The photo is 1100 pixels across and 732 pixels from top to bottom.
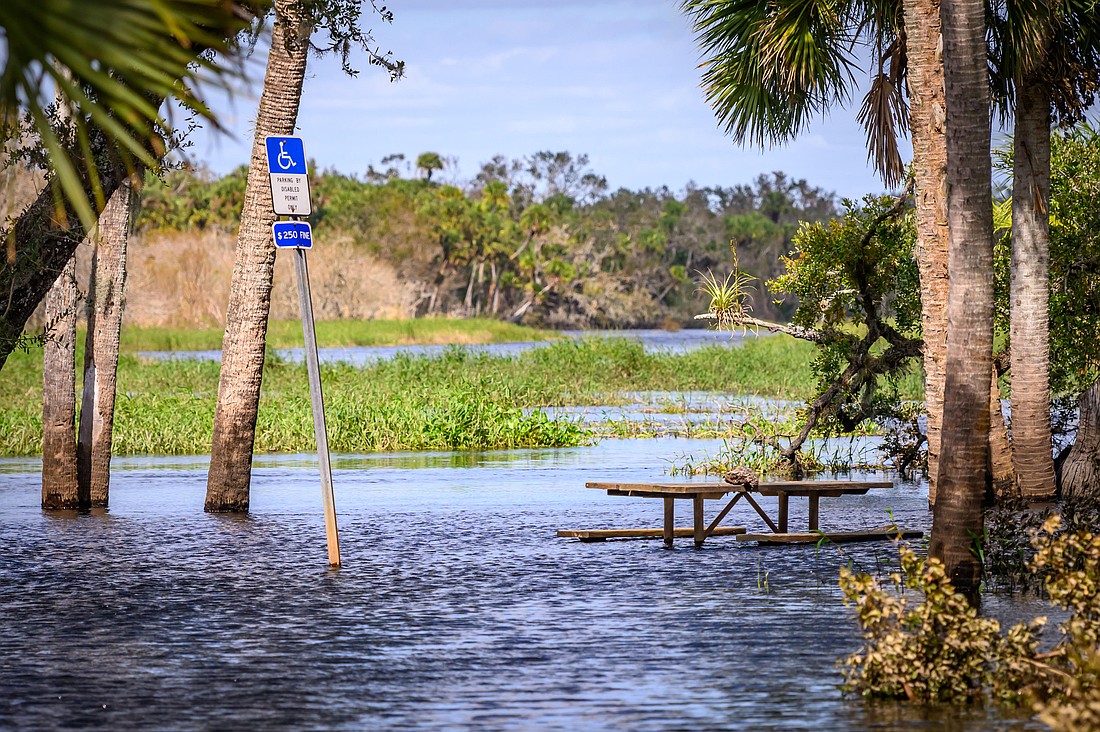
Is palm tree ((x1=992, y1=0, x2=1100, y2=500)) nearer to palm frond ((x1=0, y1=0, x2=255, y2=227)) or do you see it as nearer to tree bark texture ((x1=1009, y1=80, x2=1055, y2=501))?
tree bark texture ((x1=1009, y1=80, x2=1055, y2=501))

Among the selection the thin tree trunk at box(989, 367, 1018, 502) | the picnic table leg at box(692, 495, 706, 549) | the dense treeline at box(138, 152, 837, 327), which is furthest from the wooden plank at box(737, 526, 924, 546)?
the dense treeline at box(138, 152, 837, 327)

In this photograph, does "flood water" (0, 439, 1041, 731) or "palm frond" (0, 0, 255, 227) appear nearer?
"palm frond" (0, 0, 255, 227)

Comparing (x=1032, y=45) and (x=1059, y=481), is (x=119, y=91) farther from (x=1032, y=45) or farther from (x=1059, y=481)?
(x=1059, y=481)

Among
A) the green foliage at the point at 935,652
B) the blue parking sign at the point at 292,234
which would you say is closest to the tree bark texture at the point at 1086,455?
the blue parking sign at the point at 292,234

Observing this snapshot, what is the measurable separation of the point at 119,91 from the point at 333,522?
805 centimetres

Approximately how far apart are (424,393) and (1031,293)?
16883 millimetres

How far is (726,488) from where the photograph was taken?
14.3 m

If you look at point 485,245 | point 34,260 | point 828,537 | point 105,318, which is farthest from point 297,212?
point 485,245

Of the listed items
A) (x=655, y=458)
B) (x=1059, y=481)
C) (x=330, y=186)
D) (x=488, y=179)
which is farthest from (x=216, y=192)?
(x=1059, y=481)

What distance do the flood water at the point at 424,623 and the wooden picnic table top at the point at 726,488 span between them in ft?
1.84

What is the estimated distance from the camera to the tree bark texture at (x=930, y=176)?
1605cm

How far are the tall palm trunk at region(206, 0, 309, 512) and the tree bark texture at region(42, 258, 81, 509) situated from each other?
171 cm

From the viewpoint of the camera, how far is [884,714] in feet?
26.5

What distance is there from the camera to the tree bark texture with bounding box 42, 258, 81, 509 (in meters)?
17.4
